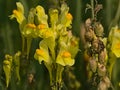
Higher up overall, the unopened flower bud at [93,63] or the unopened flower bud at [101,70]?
the unopened flower bud at [93,63]

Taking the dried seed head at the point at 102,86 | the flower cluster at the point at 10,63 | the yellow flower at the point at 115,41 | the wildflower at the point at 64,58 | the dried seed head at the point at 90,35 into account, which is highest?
the dried seed head at the point at 90,35

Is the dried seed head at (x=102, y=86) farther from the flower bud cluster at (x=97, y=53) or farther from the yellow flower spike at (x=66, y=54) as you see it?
the yellow flower spike at (x=66, y=54)

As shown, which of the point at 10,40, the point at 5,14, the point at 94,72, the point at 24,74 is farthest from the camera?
the point at 5,14

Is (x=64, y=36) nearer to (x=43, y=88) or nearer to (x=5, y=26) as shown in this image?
(x=43, y=88)

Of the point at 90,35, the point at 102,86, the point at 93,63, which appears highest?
the point at 90,35

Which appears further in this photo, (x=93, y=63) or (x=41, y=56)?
(x=41, y=56)

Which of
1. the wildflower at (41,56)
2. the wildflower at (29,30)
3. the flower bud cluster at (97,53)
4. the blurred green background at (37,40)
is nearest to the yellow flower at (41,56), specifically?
the wildflower at (41,56)

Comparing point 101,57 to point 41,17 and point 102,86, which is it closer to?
point 102,86

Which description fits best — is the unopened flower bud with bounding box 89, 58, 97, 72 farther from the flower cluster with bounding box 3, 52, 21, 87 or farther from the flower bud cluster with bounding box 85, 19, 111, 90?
the flower cluster with bounding box 3, 52, 21, 87

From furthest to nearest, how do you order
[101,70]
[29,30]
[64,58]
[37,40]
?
[37,40] → [29,30] → [64,58] → [101,70]

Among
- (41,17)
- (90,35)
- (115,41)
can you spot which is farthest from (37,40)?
(90,35)

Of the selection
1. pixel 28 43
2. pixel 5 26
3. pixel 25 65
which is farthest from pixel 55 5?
pixel 5 26
